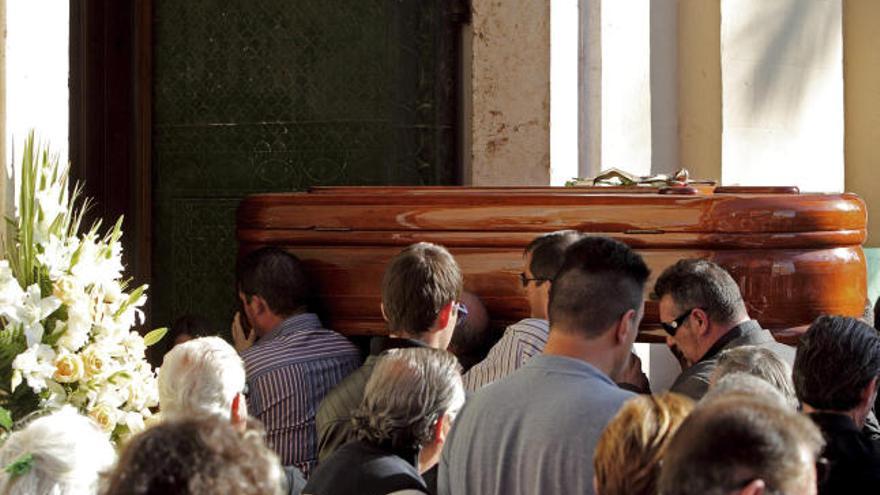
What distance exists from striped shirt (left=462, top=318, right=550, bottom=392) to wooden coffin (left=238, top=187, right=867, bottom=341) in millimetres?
405

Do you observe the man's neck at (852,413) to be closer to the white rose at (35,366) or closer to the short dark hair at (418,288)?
the short dark hair at (418,288)

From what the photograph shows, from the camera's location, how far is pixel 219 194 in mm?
7867

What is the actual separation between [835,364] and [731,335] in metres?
0.90

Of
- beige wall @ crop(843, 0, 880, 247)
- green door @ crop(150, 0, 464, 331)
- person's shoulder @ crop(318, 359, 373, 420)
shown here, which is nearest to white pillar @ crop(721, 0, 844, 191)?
beige wall @ crop(843, 0, 880, 247)

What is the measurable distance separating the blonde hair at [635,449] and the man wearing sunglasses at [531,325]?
1811 mm

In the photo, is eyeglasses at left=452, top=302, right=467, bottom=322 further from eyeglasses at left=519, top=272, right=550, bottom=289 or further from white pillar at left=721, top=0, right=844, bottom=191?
white pillar at left=721, top=0, right=844, bottom=191

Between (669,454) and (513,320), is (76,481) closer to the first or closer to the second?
(669,454)

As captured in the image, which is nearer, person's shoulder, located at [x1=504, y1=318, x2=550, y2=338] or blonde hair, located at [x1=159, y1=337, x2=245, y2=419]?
blonde hair, located at [x1=159, y1=337, x2=245, y2=419]

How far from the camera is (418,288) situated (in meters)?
4.54

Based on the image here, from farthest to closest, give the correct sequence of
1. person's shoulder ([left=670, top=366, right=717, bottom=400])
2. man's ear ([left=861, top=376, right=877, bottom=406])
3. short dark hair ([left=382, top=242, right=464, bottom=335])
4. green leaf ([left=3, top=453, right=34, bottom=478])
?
1. short dark hair ([left=382, top=242, right=464, bottom=335])
2. person's shoulder ([left=670, top=366, right=717, bottom=400])
3. man's ear ([left=861, top=376, right=877, bottom=406])
4. green leaf ([left=3, top=453, right=34, bottom=478])

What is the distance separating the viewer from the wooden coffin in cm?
498

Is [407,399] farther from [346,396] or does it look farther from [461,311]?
[461,311]

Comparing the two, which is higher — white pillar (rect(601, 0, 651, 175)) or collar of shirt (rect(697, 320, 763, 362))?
white pillar (rect(601, 0, 651, 175))

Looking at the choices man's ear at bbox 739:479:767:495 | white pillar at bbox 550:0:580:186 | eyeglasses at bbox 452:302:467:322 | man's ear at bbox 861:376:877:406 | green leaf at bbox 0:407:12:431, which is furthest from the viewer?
white pillar at bbox 550:0:580:186
